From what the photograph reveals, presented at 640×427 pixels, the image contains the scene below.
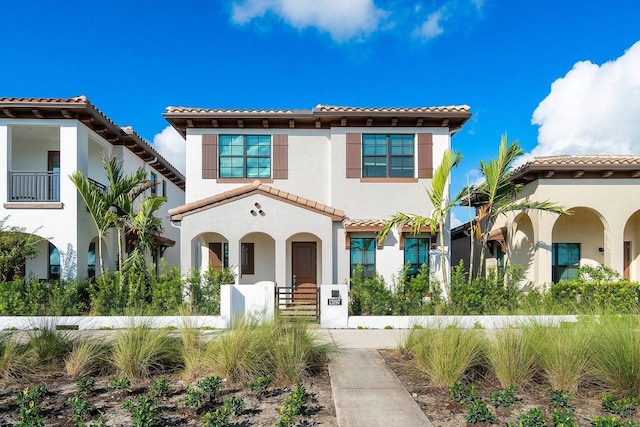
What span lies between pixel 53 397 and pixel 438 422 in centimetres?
544

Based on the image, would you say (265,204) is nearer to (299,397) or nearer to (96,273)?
(96,273)

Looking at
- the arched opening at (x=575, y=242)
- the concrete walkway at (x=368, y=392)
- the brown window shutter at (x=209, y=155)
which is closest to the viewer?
the concrete walkway at (x=368, y=392)

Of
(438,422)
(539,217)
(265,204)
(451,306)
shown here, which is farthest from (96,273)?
(539,217)

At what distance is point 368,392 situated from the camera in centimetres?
595

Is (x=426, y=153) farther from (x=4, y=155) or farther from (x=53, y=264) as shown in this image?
(x=53, y=264)

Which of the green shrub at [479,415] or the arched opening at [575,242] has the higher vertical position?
the arched opening at [575,242]

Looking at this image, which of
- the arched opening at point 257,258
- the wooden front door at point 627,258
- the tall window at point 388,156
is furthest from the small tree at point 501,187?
the arched opening at point 257,258

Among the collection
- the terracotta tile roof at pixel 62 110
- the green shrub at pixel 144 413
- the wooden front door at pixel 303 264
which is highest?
the terracotta tile roof at pixel 62 110

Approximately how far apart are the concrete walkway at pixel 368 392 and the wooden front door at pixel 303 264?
600cm

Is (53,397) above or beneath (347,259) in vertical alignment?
beneath

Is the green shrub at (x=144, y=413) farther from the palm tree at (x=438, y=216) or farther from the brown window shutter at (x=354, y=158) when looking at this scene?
the brown window shutter at (x=354, y=158)

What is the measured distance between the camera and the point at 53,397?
5.72 meters

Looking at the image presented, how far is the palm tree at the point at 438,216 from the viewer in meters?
12.7

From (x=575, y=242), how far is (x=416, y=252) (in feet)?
21.3
